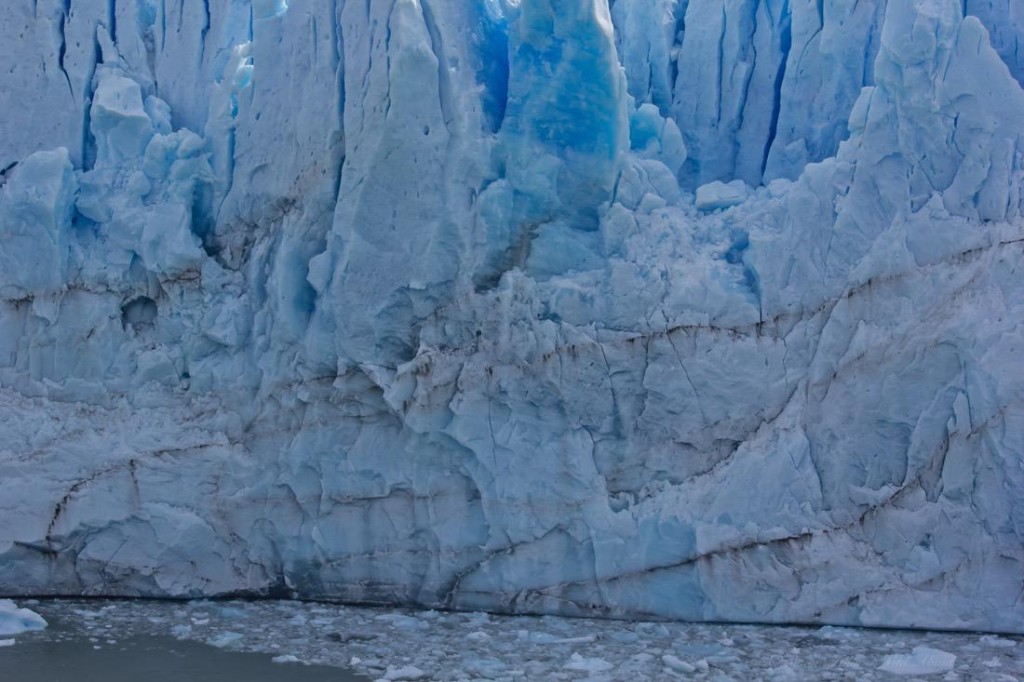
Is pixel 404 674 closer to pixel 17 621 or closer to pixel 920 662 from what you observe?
pixel 17 621

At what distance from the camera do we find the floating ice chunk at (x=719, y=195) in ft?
19.5

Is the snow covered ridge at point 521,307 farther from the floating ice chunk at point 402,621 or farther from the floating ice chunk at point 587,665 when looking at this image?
the floating ice chunk at point 587,665

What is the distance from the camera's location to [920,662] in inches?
183

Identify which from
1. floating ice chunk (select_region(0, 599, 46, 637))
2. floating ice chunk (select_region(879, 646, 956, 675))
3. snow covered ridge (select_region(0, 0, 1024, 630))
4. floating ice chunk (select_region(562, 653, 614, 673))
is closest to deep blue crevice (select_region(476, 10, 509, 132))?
snow covered ridge (select_region(0, 0, 1024, 630))

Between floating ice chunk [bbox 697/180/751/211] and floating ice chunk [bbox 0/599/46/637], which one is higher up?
floating ice chunk [bbox 697/180/751/211]

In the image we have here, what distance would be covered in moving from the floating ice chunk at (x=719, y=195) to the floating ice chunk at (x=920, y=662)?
103 inches

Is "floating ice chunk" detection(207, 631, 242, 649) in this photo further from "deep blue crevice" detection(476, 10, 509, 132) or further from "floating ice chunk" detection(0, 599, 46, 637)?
"deep blue crevice" detection(476, 10, 509, 132)

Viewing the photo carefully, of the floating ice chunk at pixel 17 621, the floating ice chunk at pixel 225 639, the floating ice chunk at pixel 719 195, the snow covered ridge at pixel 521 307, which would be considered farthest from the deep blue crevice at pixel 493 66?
the floating ice chunk at pixel 17 621

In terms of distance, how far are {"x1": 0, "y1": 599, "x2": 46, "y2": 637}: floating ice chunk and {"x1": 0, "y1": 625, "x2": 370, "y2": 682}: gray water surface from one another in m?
0.10

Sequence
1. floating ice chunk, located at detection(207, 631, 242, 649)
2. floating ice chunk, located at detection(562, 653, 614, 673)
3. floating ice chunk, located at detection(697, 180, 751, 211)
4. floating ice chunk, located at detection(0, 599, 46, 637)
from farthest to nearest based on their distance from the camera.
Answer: floating ice chunk, located at detection(697, 180, 751, 211) < floating ice chunk, located at detection(0, 599, 46, 637) < floating ice chunk, located at detection(207, 631, 242, 649) < floating ice chunk, located at detection(562, 653, 614, 673)

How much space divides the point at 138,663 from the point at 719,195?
158 inches

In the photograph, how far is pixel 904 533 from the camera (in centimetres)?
527

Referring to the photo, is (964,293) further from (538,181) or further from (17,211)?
(17,211)

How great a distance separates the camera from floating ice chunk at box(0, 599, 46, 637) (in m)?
5.31
